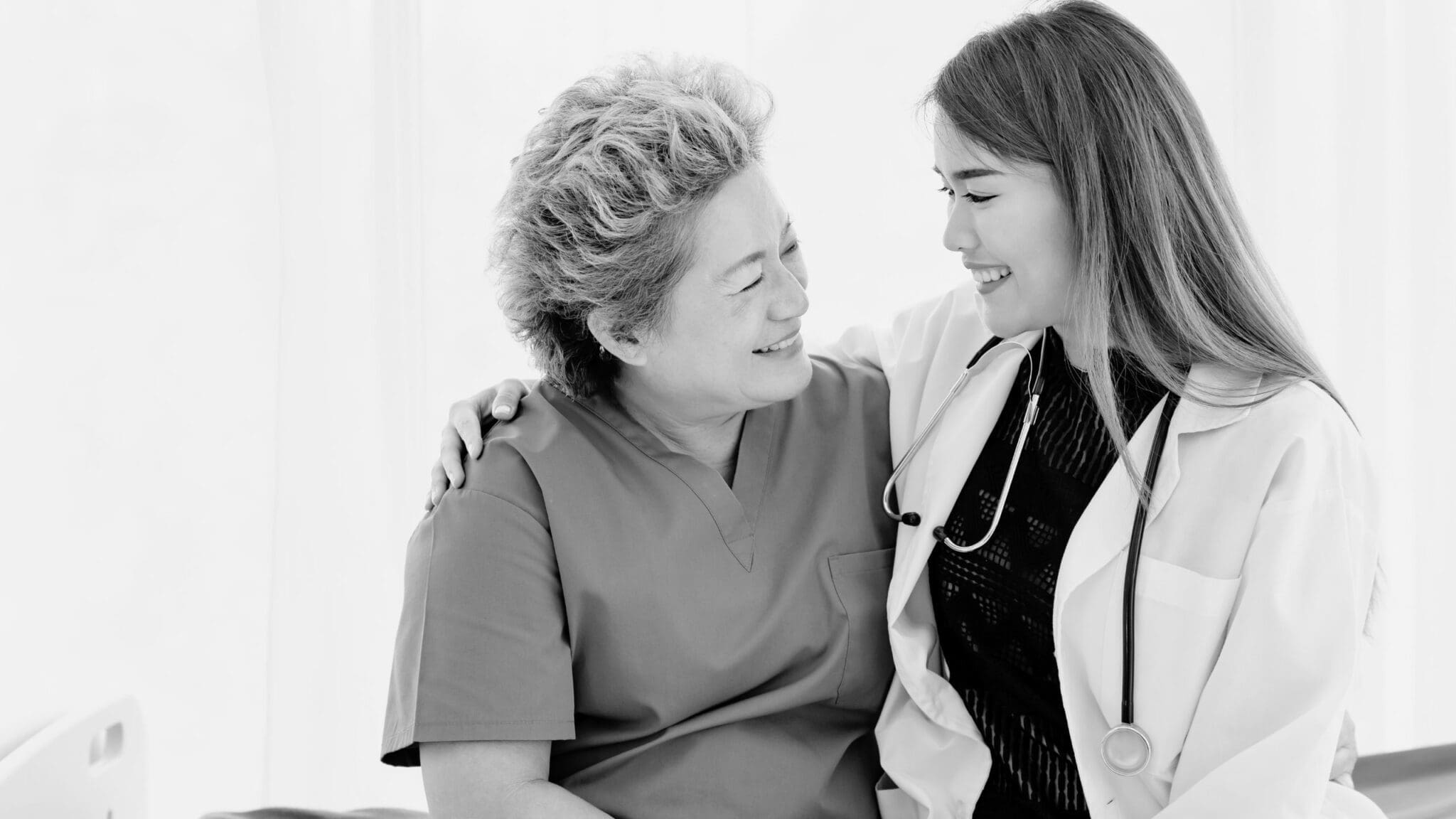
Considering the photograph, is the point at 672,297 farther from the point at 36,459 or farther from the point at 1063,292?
the point at 36,459

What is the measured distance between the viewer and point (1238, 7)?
249 centimetres

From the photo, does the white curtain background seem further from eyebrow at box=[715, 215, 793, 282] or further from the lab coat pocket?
the lab coat pocket

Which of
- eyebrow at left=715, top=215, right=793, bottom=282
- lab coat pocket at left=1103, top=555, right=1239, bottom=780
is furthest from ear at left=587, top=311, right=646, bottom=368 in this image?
lab coat pocket at left=1103, top=555, right=1239, bottom=780

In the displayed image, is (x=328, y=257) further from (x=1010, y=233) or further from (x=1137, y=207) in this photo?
(x=1137, y=207)

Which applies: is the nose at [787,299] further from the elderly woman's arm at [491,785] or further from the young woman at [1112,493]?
the elderly woman's arm at [491,785]

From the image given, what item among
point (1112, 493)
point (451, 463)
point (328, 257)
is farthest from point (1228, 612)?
point (328, 257)

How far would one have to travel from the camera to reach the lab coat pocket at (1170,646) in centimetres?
123

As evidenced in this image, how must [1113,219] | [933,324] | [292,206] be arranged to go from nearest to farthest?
[1113,219], [933,324], [292,206]

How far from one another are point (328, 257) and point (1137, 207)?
4.58 ft

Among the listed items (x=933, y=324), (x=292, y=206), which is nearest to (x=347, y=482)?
(x=292, y=206)

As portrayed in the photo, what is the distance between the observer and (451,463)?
1.46 m

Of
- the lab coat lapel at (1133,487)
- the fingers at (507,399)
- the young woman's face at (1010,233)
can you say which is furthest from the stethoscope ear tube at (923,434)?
the fingers at (507,399)

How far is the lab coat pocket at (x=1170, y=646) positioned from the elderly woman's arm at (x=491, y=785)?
585mm

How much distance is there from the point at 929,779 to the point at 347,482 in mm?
1216
